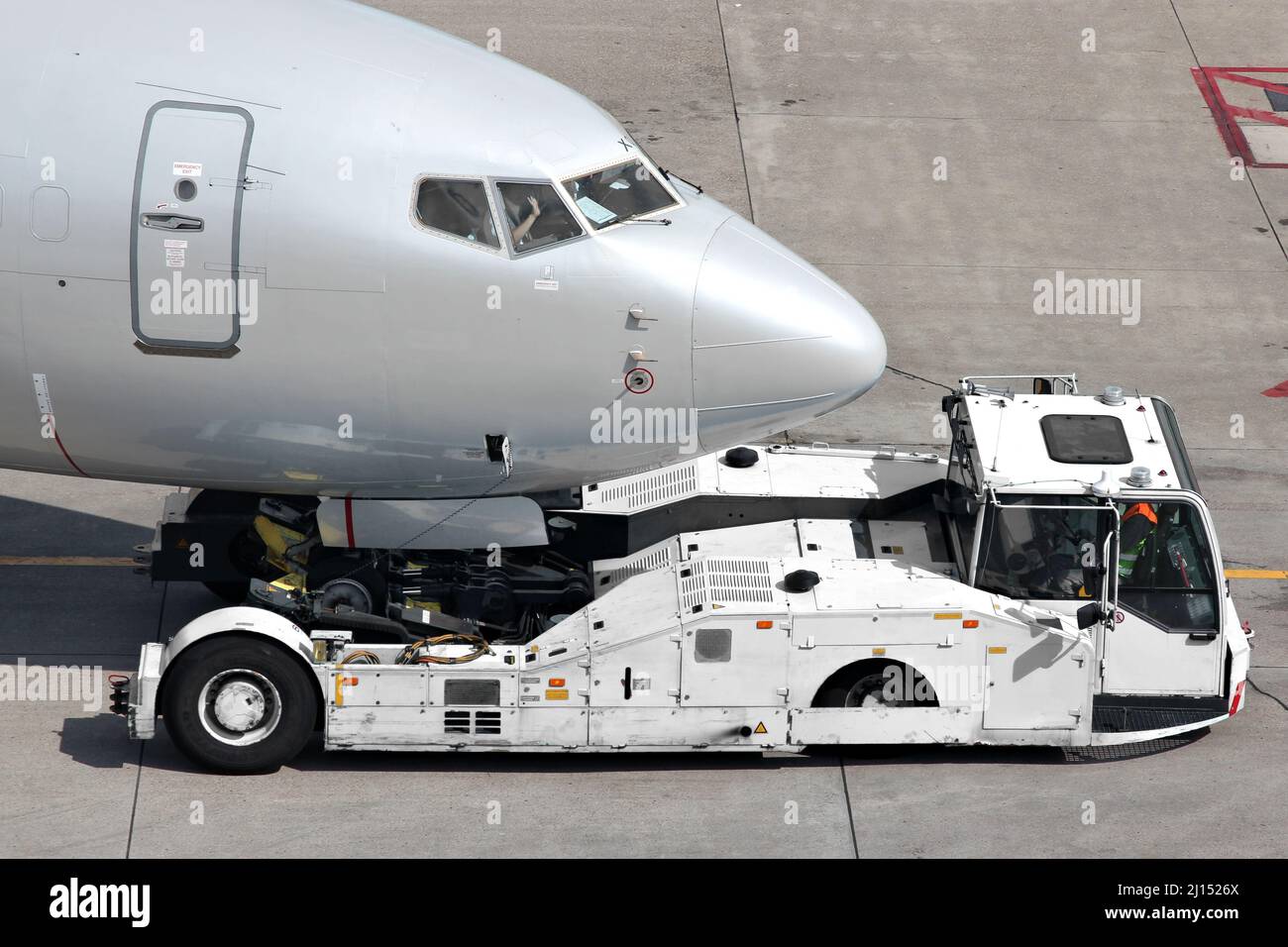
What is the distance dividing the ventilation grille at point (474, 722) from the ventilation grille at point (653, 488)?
2.56 meters

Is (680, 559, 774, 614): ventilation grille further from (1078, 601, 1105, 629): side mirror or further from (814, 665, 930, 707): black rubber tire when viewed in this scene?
(1078, 601, 1105, 629): side mirror

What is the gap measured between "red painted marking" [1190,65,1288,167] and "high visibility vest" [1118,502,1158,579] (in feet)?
43.5

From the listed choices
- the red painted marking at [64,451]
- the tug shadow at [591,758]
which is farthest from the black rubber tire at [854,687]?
the red painted marking at [64,451]

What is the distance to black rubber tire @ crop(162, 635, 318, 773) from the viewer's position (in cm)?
1195

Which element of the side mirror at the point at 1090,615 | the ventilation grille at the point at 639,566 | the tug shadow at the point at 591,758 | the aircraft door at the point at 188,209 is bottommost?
the tug shadow at the point at 591,758

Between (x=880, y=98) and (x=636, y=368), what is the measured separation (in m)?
14.6

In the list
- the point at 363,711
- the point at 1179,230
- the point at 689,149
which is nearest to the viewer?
the point at 363,711

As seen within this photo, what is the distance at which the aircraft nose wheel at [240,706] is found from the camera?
39.5ft

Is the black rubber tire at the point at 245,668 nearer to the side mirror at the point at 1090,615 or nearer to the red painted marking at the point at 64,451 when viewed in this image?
the red painted marking at the point at 64,451

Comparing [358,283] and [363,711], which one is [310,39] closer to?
[358,283]

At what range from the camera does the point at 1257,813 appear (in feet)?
39.9

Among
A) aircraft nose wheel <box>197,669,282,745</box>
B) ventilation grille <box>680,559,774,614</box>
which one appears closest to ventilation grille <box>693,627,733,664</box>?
ventilation grille <box>680,559,774,614</box>

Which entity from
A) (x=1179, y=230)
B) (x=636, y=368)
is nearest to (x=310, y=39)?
(x=636, y=368)

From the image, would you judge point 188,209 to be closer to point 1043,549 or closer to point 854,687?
point 854,687
